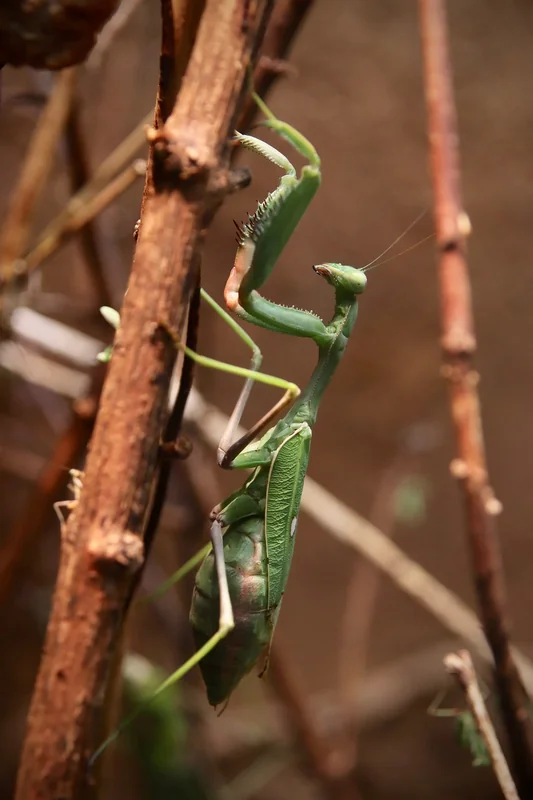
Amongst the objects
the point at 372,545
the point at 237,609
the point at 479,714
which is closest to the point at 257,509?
the point at 237,609

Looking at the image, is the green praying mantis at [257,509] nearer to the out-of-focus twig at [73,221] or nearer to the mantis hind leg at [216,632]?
the mantis hind leg at [216,632]

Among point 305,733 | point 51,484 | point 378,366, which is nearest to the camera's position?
point 51,484

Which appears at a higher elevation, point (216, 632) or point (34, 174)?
point (34, 174)

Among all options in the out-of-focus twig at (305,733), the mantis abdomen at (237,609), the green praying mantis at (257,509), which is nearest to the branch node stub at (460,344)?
the green praying mantis at (257,509)

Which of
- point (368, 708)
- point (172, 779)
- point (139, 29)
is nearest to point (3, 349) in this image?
point (139, 29)

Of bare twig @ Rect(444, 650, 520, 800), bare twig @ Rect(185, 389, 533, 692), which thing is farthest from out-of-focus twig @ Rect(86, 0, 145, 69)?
bare twig @ Rect(444, 650, 520, 800)

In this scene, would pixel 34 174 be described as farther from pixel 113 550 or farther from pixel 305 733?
pixel 305 733

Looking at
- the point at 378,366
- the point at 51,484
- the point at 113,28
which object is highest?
the point at 113,28
